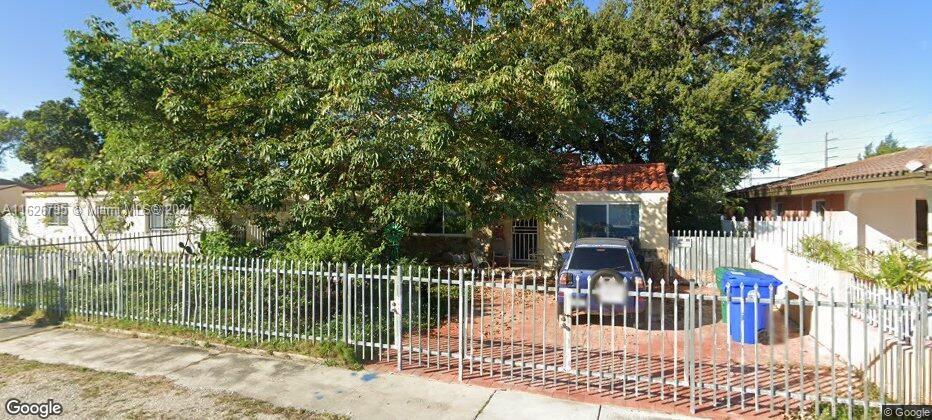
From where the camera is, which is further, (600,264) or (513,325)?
(600,264)

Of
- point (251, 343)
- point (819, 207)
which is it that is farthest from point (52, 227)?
point (819, 207)

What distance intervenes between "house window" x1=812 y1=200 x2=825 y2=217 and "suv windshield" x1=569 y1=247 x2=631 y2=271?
32.7 feet

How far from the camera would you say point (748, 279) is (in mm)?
7145

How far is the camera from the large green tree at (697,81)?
15.5 meters

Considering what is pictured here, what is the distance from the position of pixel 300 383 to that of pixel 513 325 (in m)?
3.13

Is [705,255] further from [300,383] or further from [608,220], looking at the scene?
[300,383]

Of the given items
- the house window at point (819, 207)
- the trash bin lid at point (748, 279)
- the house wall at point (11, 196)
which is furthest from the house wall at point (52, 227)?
the house window at point (819, 207)

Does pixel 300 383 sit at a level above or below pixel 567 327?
below

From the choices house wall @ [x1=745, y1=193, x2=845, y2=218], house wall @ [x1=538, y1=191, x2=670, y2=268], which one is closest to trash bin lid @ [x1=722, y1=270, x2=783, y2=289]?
house wall @ [x1=538, y1=191, x2=670, y2=268]

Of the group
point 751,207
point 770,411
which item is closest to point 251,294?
point 770,411

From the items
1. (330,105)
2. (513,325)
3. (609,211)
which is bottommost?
(513,325)

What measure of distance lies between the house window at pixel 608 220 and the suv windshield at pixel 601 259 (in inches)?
192

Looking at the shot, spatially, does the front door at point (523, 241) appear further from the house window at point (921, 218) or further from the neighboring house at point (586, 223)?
the house window at point (921, 218)

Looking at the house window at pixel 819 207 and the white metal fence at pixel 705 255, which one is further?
the house window at pixel 819 207
